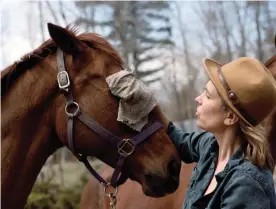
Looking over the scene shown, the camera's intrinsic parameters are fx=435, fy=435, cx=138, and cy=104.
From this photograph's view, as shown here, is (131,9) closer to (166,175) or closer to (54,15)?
(54,15)

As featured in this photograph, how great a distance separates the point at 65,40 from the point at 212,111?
814mm

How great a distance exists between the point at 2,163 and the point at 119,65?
757 mm

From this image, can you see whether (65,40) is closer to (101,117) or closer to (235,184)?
(101,117)

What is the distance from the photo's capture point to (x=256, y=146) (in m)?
1.68

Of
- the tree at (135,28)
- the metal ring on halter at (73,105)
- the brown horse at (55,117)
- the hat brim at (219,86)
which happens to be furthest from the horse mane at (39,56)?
the tree at (135,28)

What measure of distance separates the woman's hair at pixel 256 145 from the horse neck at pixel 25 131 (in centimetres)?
92

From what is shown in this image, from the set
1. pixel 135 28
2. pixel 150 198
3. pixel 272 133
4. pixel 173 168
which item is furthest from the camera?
pixel 135 28

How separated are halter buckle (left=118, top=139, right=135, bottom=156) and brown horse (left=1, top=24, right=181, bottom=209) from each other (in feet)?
0.08

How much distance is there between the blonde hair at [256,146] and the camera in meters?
1.67

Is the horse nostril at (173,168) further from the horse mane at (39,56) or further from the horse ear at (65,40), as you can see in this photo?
the horse ear at (65,40)

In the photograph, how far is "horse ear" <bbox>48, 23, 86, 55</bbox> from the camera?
2095 millimetres

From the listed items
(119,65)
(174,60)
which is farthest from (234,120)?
(174,60)

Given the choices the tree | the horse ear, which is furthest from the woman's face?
the tree

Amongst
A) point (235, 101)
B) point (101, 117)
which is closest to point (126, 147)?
point (101, 117)
